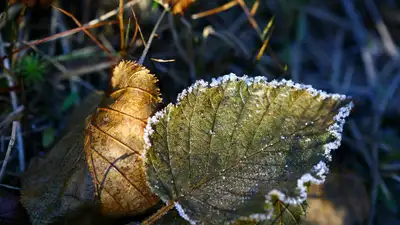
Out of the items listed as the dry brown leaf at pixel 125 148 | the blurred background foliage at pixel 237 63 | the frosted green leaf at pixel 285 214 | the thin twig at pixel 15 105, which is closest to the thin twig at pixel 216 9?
the blurred background foliage at pixel 237 63

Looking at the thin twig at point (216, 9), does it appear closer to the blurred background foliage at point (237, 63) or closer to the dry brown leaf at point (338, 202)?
the blurred background foliage at point (237, 63)

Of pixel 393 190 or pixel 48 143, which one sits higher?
pixel 48 143

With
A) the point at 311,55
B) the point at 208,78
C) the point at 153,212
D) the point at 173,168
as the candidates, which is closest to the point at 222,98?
the point at 173,168

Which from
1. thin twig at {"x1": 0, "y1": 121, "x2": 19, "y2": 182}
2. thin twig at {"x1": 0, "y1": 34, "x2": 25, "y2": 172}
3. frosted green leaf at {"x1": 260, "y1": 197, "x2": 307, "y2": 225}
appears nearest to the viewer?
frosted green leaf at {"x1": 260, "y1": 197, "x2": 307, "y2": 225}

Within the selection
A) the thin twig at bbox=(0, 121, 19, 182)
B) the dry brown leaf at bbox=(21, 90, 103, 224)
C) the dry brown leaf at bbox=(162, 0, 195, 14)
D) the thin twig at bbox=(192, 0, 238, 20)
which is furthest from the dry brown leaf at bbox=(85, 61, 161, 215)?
the thin twig at bbox=(192, 0, 238, 20)

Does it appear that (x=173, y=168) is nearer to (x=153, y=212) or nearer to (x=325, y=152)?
(x=153, y=212)

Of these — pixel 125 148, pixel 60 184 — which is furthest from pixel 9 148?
pixel 125 148

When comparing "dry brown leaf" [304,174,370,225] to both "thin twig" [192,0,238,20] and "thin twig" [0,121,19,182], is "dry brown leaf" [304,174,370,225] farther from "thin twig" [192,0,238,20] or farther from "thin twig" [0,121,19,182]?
"thin twig" [0,121,19,182]
